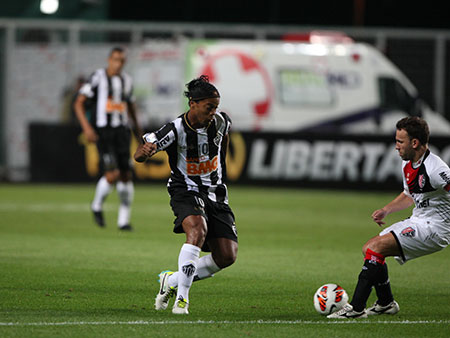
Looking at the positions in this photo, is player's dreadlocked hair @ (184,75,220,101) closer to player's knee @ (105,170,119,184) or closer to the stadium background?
the stadium background

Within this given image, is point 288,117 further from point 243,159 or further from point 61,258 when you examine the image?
point 61,258

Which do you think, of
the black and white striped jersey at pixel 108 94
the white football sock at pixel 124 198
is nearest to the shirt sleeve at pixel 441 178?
the white football sock at pixel 124 198

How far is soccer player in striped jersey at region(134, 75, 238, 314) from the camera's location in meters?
7.16

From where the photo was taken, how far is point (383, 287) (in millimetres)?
7047

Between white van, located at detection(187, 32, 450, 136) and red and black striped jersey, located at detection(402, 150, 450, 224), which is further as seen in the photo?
white van, located at detection(187, 32, 450, 136)

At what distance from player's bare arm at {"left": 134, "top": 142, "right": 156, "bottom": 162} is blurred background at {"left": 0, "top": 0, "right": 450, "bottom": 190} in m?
13.6

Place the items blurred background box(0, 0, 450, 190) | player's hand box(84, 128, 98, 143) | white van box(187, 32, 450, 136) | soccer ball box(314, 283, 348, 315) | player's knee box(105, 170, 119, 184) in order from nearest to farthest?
soccer ball box(314, 283, 348, 315) < player's hand box(84, 128, 98, 143) < player's knee box(105, 170, 119, 184) < blurred background box(0, 0, 450, 190) < white van box(187, 32, 450, 136)

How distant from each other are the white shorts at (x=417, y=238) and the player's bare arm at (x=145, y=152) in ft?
6.29

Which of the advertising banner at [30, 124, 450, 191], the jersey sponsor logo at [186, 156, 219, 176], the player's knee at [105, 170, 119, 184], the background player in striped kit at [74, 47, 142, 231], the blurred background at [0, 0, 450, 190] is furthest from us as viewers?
the blurred background at [0, 0, 450, 190]

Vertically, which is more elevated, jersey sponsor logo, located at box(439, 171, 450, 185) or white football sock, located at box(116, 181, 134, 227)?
jersey sponsor logo, located at box(439, 171, 450, 185)

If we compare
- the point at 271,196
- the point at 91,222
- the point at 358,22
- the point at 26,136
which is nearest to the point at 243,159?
the point at 271,196

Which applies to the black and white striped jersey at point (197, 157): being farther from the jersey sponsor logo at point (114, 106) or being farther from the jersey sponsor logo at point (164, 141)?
the jersey sponsor logo at point (114, 106)

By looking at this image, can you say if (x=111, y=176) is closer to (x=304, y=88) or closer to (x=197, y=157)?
(x=197, y=157)

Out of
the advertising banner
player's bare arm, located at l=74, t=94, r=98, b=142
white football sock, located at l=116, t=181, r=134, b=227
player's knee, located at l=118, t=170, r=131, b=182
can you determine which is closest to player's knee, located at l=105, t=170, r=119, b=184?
player's knee, located at l=118, t=170, r=131, b=182
